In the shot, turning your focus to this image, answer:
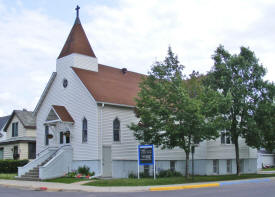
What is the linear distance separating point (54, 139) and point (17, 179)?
4847mm

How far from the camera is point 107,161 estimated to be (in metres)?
27.5

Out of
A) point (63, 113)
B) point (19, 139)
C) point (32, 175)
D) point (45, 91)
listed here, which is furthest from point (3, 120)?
point (32, 175)

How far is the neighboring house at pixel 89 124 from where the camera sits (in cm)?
2734

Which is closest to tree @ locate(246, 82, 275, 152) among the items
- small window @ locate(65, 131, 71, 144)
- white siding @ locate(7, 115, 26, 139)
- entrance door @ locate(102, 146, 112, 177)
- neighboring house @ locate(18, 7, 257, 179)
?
neighboring house @ locate(18, 7, 257, 179)

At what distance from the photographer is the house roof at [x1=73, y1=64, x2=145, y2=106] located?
28.3m

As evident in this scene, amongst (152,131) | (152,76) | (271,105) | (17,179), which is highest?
(152,76)

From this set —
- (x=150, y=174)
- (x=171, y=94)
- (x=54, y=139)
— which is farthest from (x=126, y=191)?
(x=54, y=139)

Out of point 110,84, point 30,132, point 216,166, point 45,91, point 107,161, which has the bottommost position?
point 216,166

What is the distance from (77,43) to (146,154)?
12.8 meters

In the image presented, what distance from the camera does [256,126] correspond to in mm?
28281

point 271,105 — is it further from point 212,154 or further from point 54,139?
point 54,139

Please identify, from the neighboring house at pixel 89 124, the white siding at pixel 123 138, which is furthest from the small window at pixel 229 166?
the white siding at pixel 123 138

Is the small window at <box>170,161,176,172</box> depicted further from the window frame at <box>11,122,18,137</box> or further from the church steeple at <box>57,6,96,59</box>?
the window frame at <box>11,122,18,137</box>

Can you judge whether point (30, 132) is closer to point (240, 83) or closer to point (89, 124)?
point (89, 124)
